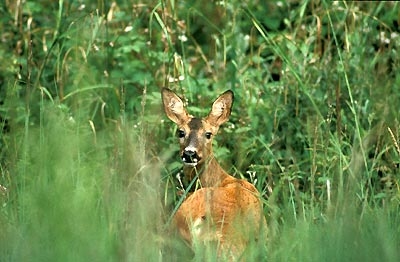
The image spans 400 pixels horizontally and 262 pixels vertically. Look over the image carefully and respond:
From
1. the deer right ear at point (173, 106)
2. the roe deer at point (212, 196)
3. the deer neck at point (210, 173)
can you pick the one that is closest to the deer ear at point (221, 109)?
the roe deer at point (212, 196)

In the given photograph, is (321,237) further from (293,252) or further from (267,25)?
(267,25)

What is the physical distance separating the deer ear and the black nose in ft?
1.46

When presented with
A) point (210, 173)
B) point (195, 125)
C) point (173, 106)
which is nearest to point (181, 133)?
point (195, 125)

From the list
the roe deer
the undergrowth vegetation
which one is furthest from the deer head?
the undergrowth vegetation

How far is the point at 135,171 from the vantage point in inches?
197

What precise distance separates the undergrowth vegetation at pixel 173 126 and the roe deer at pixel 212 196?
4.5 inches

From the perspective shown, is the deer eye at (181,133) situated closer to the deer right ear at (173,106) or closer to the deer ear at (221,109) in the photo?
the deer right ear at (173,106)

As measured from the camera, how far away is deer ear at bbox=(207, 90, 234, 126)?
23.4ft

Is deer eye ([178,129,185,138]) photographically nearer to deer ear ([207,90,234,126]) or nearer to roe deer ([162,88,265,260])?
roe deer ([162,88,265,260])

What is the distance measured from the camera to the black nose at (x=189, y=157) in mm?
6691

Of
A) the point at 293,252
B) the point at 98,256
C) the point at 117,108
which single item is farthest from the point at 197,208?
the point at 117,108

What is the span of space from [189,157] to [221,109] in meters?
0.55

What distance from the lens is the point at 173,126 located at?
7.55 meters

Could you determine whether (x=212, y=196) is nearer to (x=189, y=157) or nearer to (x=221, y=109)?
(x=189, y=157)
